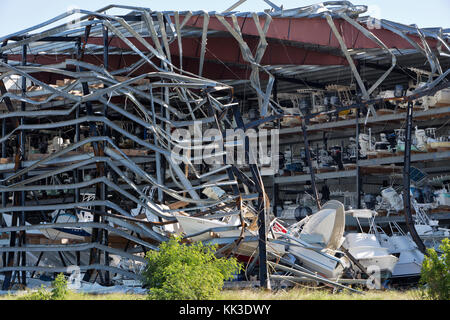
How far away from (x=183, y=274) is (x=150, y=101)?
43.1ft

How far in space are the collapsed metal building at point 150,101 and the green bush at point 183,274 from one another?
3.42 meters

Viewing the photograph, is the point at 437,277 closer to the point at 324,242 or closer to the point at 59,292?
the point at 324,242

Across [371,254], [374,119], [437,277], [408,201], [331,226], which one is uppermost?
[374,119]

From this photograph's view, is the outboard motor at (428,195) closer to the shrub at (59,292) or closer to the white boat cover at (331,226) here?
the white boat cover at (331,226)

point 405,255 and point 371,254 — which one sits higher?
point 371,254

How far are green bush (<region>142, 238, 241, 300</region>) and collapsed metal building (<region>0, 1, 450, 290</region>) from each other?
342 cm

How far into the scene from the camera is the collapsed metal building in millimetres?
22656

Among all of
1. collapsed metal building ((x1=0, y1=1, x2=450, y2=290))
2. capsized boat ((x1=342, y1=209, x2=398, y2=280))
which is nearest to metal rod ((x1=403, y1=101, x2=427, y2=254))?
collapsed metal building ((x1=0, y1=1, x2=450, y2=290))

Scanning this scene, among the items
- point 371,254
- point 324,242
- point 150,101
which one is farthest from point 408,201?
point 150,101

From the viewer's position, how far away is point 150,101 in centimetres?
2727

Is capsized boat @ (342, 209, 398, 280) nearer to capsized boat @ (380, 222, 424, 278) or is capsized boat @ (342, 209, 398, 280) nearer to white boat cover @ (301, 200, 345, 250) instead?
capsized boat @ (380, 222, 424, 278)

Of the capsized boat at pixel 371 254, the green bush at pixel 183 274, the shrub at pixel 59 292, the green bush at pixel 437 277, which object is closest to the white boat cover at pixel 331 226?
the capsized boat at pixel 371 254
